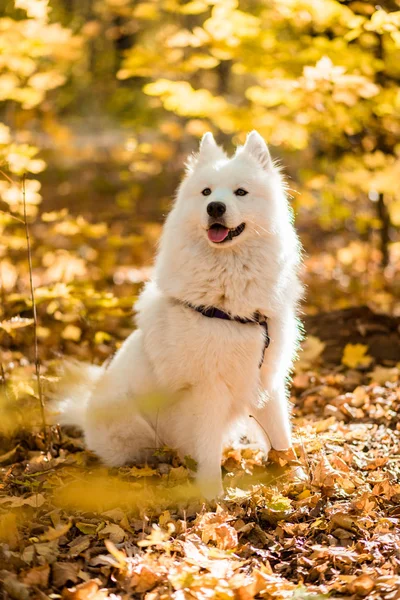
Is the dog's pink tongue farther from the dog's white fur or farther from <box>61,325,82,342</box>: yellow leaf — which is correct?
<box>61,325,82,342</box>: yellow leaf

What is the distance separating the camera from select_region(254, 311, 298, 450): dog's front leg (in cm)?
339

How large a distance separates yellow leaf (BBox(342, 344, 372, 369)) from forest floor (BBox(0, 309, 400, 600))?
0.84 metres

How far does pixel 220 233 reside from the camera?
3236 mm

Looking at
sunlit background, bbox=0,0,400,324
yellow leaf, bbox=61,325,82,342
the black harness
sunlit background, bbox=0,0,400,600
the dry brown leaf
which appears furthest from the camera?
yellow leaf, bbox=61,325,82,342

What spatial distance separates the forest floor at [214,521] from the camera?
234 centimetres

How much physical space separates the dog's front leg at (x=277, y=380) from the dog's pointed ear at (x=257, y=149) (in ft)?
3.00

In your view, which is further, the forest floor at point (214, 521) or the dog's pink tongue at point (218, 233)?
the dog's pink tongue at point (218, 233)

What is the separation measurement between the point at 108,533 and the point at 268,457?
1.09 meters

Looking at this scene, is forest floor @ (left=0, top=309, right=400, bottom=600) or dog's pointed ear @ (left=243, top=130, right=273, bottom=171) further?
dog's pointed ear @ (left=243, top=130, right=273, bottom=171)

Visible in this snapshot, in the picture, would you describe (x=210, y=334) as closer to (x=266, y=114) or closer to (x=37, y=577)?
(x=37, y=577)

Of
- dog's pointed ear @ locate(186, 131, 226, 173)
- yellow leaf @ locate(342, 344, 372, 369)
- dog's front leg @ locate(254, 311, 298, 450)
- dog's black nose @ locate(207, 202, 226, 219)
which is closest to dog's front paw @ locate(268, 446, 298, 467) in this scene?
→ dog's front leg @ locate(254, 311, 298, 450)

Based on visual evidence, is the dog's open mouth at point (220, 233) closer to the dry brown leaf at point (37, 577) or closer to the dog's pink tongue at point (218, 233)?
the dog's pink tongue at point (218, 233)

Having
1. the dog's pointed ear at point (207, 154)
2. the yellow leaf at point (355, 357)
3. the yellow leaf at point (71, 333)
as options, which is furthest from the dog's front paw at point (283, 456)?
the yellow leaf at point (71, 333)

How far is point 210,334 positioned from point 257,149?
1153 mm
